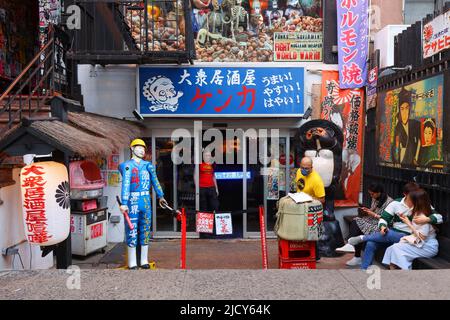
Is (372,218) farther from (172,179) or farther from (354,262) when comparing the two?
(172,179)

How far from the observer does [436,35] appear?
22.5ft

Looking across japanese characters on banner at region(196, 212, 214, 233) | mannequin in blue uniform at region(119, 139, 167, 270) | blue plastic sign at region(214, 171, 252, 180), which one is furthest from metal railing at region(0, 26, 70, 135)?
blue plastic sign at region(214, 171, 252, 180)

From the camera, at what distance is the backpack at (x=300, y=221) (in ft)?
20.6

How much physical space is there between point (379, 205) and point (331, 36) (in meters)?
4.28

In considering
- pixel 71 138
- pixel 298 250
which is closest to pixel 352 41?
pixel 298 250

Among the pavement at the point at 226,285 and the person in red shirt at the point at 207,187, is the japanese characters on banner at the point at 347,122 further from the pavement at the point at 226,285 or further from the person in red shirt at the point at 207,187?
the pavement at the point at 226,285

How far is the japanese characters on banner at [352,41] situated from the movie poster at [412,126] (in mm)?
1050

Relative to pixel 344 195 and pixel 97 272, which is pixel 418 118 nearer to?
pixel 344 195

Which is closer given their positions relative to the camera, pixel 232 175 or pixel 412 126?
pixel 412 126

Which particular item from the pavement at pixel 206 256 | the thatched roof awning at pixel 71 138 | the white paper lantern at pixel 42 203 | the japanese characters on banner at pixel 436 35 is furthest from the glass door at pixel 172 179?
Answer: the japanese characters on banner at pixel 436 35

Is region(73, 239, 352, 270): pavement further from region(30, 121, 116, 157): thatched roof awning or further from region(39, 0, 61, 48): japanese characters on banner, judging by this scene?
region(39, 0, 61, 48): japanese characters on banner

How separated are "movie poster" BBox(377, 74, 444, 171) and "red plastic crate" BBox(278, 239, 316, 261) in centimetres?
215

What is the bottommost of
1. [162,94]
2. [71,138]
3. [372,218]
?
[372,218]

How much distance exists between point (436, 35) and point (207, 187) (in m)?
5.41
